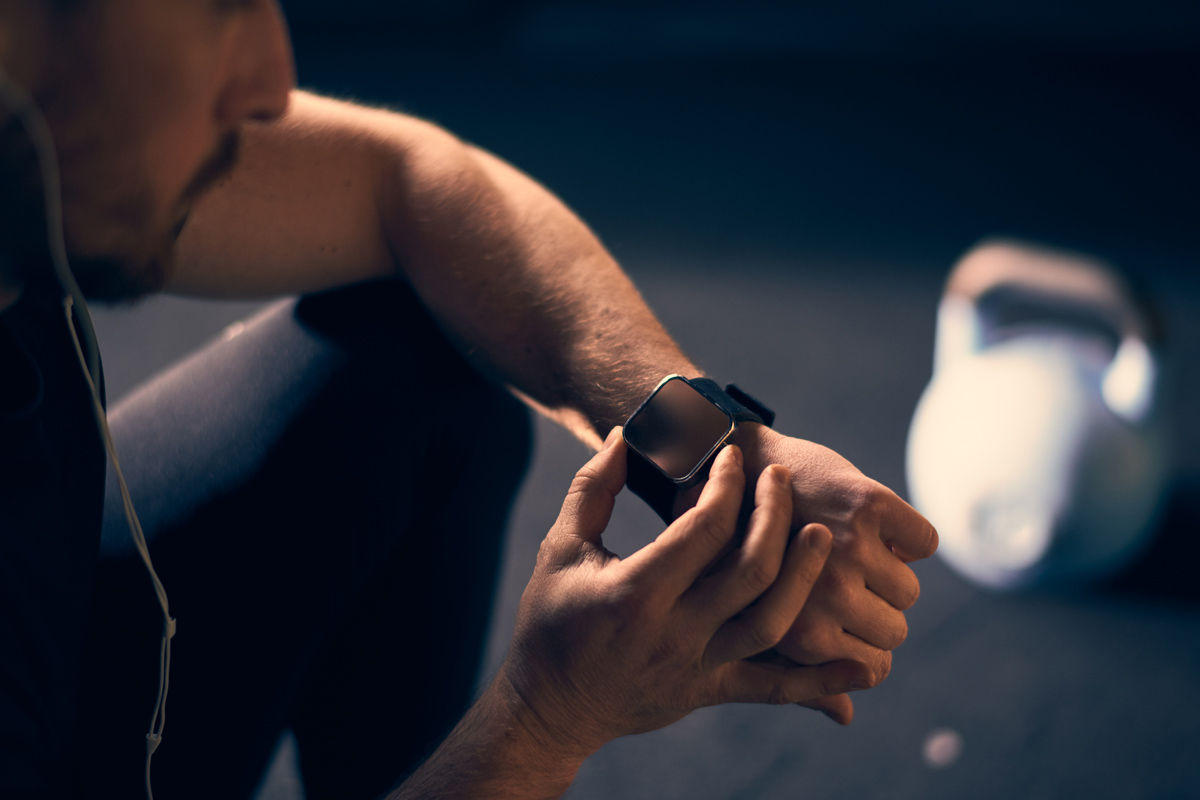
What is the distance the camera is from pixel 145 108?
547 millimetres

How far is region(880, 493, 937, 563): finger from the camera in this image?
2.00 feet

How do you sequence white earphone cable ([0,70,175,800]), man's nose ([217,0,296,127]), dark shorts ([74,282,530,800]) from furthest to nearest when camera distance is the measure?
dark shorts ([74,282,530,800])
man's nose ([217,0,296,127])
white earphone cable ([0,70,175,800])

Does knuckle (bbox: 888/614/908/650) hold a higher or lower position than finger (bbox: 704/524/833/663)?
lower

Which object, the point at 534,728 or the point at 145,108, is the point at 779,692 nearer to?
the point at 534,728

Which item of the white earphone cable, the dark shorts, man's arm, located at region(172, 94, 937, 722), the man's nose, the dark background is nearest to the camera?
the white earphone cable

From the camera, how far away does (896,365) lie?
1.50 metres

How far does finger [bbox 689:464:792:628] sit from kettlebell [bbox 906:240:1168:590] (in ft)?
1.77

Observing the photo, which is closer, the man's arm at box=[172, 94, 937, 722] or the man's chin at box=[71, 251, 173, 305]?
the man's chin at box=[71, 251, 173, 305]

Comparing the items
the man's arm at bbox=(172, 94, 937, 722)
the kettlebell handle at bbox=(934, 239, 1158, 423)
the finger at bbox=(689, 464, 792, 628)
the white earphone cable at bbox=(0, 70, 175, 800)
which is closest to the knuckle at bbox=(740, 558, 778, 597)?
the finger at bbox=(689, 464, 792, 628)

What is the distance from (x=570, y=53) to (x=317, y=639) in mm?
1902

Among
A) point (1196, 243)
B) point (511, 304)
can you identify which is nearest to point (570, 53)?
point (1196, 243)

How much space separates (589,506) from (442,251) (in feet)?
1.13

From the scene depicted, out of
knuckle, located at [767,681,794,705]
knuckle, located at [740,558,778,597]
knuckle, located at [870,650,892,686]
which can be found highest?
knuckle, located at [740,558,778,597]

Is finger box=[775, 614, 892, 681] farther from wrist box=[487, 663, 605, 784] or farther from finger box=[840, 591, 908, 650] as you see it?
wrist box=[487, 663, 605, 784]
